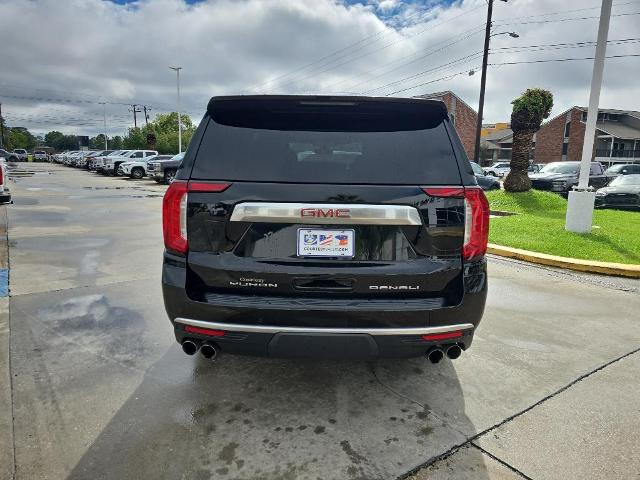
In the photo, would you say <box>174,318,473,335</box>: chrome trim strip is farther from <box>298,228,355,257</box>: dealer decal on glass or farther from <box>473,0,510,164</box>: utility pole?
<box>473,0,510,164</box>: utility pole

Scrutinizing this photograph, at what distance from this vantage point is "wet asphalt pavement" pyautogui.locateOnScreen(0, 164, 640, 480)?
2334mm

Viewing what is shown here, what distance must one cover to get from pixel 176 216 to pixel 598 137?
63252 mm

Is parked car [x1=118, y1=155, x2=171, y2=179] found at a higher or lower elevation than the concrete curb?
higher

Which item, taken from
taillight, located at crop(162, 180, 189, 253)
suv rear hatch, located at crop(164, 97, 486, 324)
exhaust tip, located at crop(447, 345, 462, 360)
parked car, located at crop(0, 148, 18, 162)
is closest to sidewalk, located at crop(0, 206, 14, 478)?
suv rear hatch, located at crop(164, 97, 486, 324)

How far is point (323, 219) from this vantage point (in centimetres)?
240

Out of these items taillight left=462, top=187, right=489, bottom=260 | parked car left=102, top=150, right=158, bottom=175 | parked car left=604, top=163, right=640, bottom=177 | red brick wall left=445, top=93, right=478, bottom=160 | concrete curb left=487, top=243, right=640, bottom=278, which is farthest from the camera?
red brick wall left=445, top=93, right=478, bottom=160

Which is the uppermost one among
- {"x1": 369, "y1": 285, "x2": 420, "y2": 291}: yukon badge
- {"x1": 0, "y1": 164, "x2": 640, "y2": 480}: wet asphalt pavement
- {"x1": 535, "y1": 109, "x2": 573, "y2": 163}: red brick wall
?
{"x1": 535, "y1": 109, "x2": 573, "y2": 163}: red brick wall

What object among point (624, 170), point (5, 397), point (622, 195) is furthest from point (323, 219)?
point (624, 170)

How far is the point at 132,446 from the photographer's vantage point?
95.8 inches

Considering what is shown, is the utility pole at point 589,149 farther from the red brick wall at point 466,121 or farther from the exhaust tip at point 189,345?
the red brick wall at point 466,121

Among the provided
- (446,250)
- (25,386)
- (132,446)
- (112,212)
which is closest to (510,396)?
(446,250)

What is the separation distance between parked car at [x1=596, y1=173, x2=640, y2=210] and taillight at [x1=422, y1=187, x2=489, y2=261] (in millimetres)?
15403

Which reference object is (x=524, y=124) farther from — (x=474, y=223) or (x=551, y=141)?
(x=551, y=141)

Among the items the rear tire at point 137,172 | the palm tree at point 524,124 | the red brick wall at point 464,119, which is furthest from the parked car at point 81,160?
the palm tree at point 524,124
